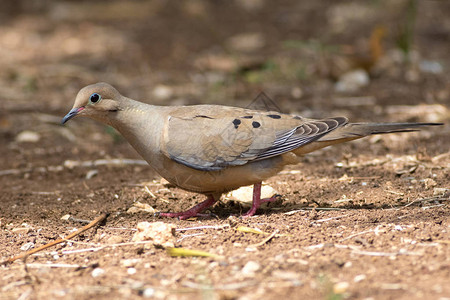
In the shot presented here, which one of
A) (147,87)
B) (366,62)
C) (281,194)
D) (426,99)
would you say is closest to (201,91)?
(147,87)

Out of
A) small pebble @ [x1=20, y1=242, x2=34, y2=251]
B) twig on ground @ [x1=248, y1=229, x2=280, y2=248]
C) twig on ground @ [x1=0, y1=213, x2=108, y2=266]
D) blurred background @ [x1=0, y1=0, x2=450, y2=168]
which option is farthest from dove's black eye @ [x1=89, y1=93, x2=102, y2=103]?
blurred background @ [x1=0, y1=0, x2=450, y2=168]

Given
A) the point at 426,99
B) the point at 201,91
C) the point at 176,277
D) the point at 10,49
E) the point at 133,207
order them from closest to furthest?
the point at 176,277, the point at 133,207, the point at 426,99, the point at 201,91, the point at 10,49

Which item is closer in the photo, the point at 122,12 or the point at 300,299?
the point at 300,299

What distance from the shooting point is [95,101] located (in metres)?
3.99

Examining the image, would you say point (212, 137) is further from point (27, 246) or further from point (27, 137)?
point (27, 137)

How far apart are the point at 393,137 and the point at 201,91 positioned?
2.85m

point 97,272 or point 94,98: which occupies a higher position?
point 94,98

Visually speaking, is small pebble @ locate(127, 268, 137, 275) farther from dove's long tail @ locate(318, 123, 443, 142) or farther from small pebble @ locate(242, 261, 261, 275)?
dove's long tail @ locate(318, 123, 443, 142)

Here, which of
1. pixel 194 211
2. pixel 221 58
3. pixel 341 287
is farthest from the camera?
pixel 221 58

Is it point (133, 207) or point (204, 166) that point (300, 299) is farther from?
point (133, 207)

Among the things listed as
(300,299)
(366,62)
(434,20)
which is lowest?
(300,299)

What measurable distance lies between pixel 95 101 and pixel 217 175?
3.21 ft

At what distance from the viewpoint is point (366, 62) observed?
7.89 metres

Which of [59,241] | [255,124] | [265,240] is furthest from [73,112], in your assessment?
[265,240]
